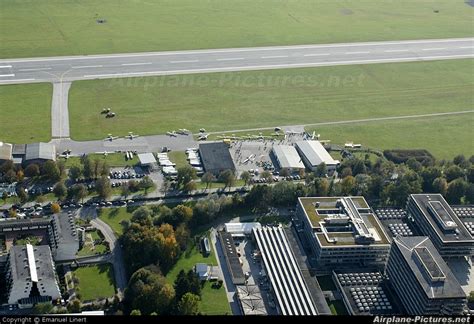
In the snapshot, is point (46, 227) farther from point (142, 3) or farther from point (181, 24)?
point (142, 3)

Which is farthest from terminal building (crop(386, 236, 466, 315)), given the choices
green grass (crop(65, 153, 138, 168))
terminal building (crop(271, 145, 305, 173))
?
green grass (crop(65, 153, 138, 168))

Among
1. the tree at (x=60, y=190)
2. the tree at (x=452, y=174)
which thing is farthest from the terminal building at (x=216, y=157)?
→ the tree at (x=452, y=174)

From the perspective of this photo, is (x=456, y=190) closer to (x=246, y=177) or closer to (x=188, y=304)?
(x=246, y=177)

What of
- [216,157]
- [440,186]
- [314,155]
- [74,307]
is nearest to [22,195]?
[74,307]

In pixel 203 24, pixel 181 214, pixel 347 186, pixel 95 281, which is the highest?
pixel 203 24

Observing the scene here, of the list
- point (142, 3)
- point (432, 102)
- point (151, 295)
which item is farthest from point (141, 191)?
point (142, 3)

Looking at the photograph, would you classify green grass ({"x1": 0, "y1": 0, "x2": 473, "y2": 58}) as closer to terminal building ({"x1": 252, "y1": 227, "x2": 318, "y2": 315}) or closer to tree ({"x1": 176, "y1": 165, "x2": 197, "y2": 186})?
tree ({"x1": 176, "y1": 165, "x2": 197, "y2": 186})
